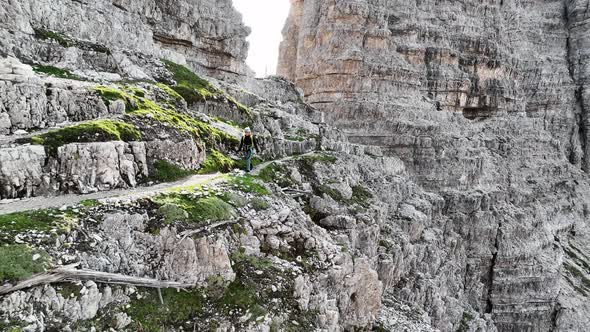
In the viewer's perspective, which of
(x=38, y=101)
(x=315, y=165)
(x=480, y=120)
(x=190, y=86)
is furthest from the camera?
(x=480, y=120)

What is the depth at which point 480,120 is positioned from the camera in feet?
233

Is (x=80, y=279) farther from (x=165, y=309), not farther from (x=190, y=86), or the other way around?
(x=190, y=86)

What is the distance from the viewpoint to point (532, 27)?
262ft

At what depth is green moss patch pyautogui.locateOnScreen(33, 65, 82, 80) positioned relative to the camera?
69.0 feet

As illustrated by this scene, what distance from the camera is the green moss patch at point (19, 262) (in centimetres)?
1017

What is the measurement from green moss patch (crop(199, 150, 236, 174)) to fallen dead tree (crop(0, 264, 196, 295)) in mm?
9974

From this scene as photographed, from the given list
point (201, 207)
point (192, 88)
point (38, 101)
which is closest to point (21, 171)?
point (38, 101)

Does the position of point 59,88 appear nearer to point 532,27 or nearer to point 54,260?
point 54,260

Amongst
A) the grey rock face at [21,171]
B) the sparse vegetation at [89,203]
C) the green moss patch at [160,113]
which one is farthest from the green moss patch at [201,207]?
the green moss patch at [160,113]

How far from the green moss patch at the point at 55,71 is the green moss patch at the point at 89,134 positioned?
5.22 meters

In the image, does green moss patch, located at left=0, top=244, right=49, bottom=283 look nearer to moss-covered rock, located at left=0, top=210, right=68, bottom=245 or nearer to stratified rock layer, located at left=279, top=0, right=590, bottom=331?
moss-covered rock, located at left=0, top=210, right=68, bottom=245

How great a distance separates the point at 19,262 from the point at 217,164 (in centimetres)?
1417

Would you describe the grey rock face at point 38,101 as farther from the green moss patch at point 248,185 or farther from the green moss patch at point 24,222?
the green moss patch at point 248,185

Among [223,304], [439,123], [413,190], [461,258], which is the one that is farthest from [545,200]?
[223,304]
